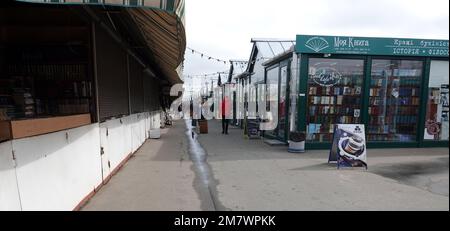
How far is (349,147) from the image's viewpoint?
21.5ft

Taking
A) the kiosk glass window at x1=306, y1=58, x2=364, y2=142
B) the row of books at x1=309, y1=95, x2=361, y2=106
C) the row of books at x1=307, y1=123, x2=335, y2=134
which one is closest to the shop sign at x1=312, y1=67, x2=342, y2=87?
the kiosk glass window at x1=306, y1=58, x2=364, y2=142

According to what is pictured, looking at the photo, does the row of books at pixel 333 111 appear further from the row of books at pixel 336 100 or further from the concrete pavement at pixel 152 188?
the concrete pavement at pixel 152 188

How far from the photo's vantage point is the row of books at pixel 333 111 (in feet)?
29.8

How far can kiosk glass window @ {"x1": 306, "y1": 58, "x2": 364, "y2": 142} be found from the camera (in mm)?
8977

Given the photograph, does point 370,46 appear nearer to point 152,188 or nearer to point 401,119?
point 401,119

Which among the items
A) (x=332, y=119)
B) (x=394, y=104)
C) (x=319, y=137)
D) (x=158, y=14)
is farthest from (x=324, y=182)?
(x=394, y=104)

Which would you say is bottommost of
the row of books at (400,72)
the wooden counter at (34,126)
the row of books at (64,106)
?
the wooden counter at (34,126)

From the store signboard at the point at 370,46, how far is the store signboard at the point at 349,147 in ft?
9.73

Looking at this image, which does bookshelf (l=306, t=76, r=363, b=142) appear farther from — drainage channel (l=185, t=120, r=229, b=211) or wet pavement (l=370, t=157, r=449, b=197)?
drainage channel (l=185, t=120, r=229, b=211)

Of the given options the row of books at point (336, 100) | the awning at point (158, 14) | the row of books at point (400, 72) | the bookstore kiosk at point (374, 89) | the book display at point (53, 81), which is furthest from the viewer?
the row of books at point (400, 72)

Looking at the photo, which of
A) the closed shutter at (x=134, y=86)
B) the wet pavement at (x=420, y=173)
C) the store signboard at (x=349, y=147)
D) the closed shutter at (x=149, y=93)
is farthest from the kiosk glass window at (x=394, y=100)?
the closed shutter at (x=149, y=93)
